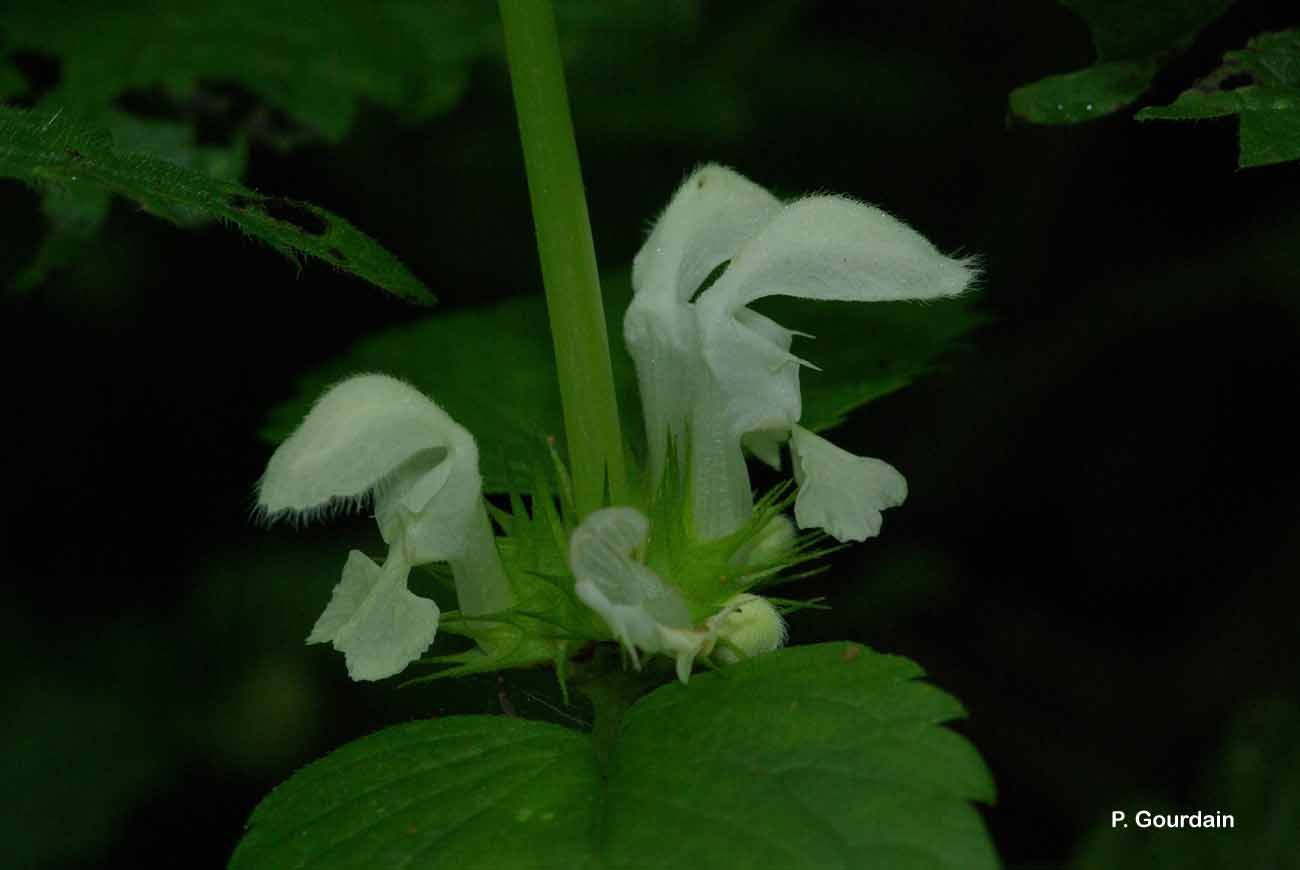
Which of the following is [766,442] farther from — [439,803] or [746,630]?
[439,803]

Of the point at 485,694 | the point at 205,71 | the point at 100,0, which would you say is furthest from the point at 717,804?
the point at 100,0

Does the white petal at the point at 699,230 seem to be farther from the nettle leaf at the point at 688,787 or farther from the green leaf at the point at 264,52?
the green leaf at the point at 264,52

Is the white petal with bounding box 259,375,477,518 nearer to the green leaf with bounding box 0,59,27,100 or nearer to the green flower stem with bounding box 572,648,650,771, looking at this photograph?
the green flower stem with bounding box 572,648,650,771

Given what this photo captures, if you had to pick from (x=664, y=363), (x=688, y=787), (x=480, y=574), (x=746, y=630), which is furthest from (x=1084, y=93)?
(x=688, y=787)

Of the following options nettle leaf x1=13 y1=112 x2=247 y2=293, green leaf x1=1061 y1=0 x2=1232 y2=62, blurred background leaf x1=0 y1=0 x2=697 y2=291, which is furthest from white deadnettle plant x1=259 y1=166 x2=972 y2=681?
blurred background leaf x1=0 y1=0 x2=697 y2=291

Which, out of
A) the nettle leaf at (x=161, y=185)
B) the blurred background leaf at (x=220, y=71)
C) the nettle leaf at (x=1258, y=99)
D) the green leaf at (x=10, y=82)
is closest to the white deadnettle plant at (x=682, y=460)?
the nettle leaf at (x=161, y=185)

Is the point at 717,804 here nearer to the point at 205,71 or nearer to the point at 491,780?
the point at 491,780
